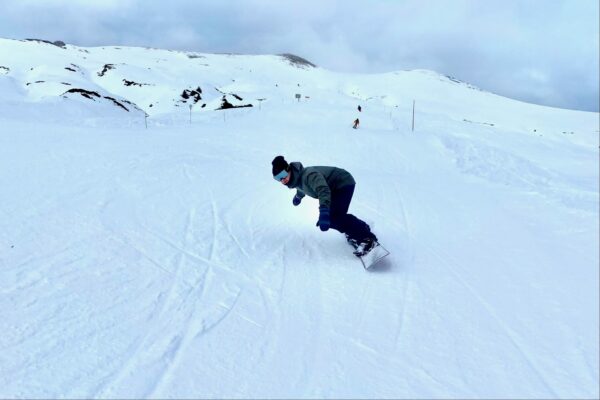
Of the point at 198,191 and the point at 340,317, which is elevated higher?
the point at 198,191

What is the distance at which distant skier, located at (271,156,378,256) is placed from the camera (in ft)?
17.3

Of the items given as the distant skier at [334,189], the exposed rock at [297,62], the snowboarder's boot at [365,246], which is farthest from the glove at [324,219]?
the exposed rock at [297,62]

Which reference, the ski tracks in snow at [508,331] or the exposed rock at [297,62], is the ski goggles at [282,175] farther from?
the exposed rock at [297,62]

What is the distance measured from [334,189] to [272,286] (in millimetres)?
1626

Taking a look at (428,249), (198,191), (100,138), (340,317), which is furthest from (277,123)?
(340,317)

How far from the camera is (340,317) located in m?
3.90

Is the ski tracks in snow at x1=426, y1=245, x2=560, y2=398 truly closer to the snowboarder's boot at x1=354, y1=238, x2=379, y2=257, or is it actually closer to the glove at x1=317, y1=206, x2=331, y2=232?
the snowboarder's boot at x1=354, y1=238, x2=379, y2=257

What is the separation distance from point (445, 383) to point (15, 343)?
10.6ft

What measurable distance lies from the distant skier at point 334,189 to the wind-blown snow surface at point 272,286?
37cm

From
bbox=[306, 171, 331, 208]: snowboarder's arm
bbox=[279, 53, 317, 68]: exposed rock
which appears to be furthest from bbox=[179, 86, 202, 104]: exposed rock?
bbox=[279, 53, 317, 68]: exposed rock

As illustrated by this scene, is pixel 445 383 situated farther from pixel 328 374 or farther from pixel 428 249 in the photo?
pixel 428 249

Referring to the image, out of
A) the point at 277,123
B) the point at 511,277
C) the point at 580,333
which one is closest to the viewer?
the point at 580,333

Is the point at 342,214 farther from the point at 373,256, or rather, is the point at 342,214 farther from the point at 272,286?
the point at 272,286

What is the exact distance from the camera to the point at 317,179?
529cm
